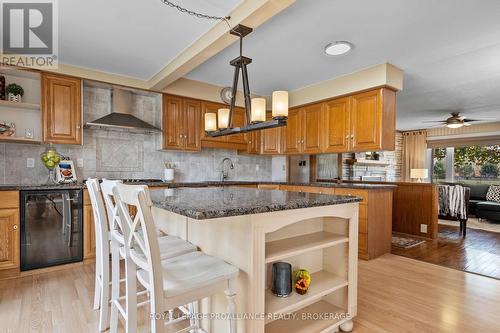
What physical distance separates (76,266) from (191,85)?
9.11ft

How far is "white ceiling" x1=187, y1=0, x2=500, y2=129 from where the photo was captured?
7.18 feet

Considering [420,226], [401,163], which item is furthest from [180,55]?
[401,163]

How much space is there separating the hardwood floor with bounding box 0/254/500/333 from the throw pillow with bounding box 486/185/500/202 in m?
4.49

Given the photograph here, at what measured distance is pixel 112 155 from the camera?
12.4 feet

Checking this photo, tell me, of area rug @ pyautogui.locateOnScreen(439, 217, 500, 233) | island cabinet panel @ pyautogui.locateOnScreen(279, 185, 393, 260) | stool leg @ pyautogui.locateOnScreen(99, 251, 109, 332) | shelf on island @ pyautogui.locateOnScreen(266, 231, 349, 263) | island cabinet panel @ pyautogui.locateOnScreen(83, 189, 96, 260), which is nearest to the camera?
shelf on island @ pyautogui.locateOnScreen(266, 231, 349, 263)

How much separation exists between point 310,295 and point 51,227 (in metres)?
2.74

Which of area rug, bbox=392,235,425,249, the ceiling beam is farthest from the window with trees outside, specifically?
the ceiling beam

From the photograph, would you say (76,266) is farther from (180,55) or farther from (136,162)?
(180,55)

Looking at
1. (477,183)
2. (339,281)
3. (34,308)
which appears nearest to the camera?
(339,281)

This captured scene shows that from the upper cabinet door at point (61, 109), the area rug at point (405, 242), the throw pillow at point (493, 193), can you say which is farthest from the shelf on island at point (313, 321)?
the throw pillow at point (493, 193)

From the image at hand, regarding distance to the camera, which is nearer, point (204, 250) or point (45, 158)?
point (204, 250)

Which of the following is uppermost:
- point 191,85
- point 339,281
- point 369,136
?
point 191,85

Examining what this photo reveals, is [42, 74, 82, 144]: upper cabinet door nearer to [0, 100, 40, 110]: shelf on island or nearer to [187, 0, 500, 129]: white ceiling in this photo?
[0, 100, 40, 110]: shelf on island

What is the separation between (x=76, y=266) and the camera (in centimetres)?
299
